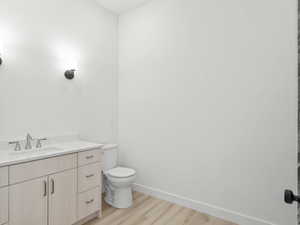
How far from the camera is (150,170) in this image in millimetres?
2674

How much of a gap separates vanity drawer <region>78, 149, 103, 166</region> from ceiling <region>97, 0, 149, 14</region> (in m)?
2.17

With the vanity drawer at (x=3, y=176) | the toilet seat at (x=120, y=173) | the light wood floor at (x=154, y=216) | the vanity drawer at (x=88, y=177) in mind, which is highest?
the vanity drawer at (x=3, y=176)

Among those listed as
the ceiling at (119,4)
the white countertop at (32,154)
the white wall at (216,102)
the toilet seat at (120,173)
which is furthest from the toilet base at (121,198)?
the ceiling at (119,4)

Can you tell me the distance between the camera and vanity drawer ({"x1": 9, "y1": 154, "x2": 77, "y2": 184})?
57.0 inches

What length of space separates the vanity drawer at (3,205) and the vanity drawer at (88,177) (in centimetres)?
62

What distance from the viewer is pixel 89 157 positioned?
1992 mm

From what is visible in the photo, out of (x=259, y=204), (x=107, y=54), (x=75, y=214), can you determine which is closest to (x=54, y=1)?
(x=107, y=54)

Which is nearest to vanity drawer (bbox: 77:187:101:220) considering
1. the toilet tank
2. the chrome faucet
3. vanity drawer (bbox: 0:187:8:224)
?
the toilet tank

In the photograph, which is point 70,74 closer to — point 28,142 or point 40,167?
point 28,142

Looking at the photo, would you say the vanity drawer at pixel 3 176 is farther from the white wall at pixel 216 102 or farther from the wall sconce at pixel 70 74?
the white wall at pixel 216 102

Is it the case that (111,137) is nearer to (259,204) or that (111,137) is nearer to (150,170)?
(150,170)

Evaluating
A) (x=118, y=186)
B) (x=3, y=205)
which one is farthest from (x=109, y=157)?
(x=3, y=205)

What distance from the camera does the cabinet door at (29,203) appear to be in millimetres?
1436

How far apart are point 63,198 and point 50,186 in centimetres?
20
